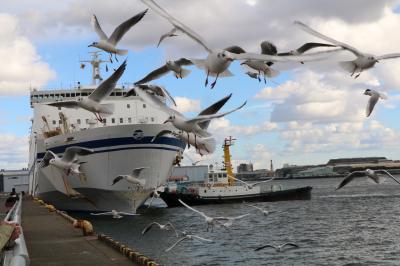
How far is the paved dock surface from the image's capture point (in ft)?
42.4

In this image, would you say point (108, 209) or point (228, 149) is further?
point (228, 149)

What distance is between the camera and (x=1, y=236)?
8.66 m

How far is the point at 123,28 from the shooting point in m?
8.99

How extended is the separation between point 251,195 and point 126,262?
39.2 metres

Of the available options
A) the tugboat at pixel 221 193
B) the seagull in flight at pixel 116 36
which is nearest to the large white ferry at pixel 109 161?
the tugboat at pixel 221 193

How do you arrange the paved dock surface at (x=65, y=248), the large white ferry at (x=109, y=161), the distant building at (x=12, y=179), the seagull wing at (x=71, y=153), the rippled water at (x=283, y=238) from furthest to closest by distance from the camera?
the distant building at (x=12, y=179) → the large white ferry at (x=109, y=161) → the rippled water at (x=283, y=238) → the seagull wing at (x=71, y=153) → the paved dock surface at (x=65, y=248)

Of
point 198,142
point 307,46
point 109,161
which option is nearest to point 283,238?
point 109,161

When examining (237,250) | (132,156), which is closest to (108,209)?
(132,156)

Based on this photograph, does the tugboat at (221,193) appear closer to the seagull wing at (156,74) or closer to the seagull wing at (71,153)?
the seagull wing at (71,153)

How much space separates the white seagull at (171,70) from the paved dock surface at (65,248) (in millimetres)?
4990

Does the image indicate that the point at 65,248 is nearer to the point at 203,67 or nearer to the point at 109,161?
the point at 203,67

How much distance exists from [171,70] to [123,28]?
1.02m

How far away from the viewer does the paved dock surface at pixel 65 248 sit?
42.4 ft

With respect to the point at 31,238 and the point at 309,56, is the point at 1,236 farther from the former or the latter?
the point at 31,238
